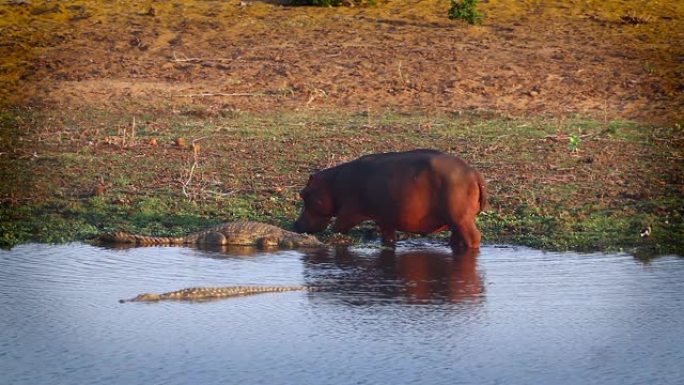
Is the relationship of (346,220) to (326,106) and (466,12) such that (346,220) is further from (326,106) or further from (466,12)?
(466,12)

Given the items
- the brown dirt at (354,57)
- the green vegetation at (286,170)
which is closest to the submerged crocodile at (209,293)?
the green vegetation at (286,170)

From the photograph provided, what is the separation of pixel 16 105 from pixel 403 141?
610cm

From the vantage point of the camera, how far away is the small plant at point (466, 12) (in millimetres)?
19922

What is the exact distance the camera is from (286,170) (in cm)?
1399

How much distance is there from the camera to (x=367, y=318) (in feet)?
28.0

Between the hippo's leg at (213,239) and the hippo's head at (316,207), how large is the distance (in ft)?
2.89

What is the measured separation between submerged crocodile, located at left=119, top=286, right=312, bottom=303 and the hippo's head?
2229 mm

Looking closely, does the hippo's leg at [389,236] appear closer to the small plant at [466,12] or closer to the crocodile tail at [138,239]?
the crocodile tail at [138,239]

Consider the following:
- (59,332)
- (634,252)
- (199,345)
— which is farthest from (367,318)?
(634,252)

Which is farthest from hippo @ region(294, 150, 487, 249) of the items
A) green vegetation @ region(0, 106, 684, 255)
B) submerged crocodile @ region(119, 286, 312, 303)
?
submerged crocodile @ region(119, 286, 312, 303)

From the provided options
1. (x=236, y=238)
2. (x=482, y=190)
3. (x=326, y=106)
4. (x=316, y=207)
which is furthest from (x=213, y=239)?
(x=326, y=106)

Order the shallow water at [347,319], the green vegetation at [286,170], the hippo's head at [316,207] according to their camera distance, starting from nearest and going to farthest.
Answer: the shallow water at [347,319]
the hippo's head at [316,207]
the green vegetation at [286,170]

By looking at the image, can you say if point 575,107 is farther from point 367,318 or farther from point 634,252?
point 367,318

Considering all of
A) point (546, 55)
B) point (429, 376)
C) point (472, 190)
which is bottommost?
point (429, 376)
